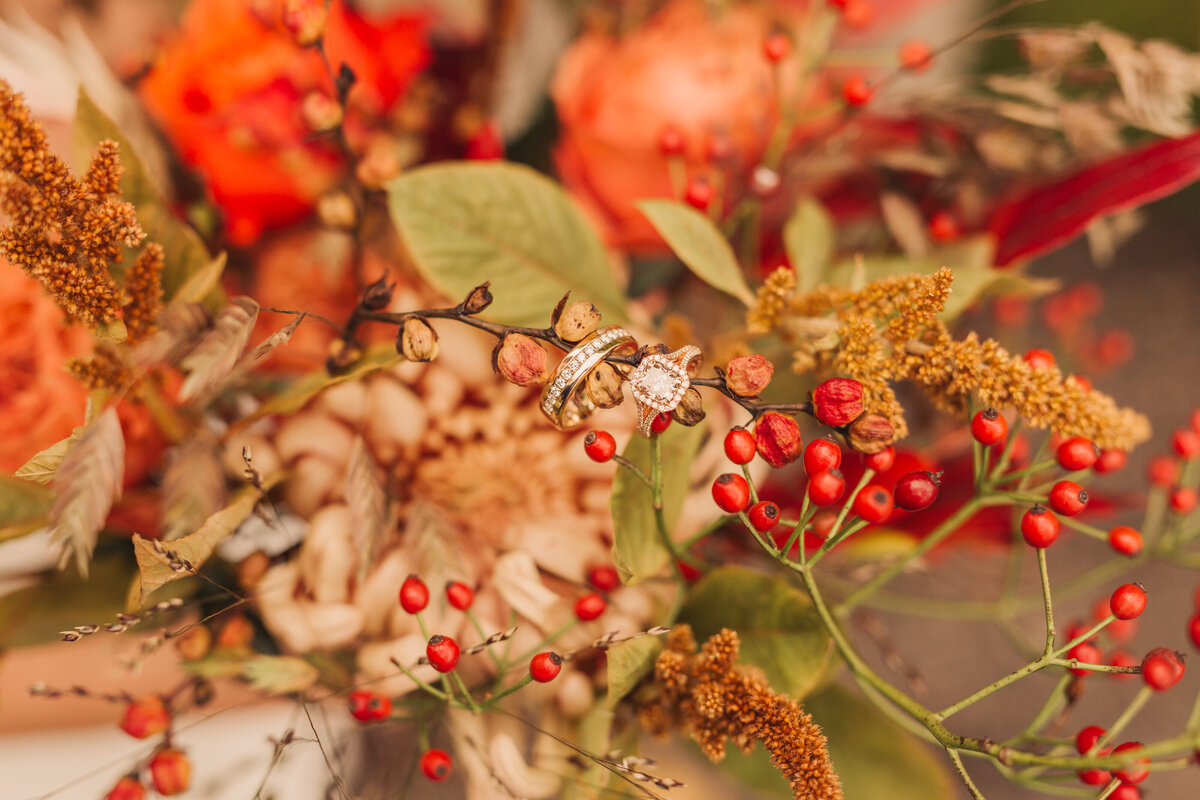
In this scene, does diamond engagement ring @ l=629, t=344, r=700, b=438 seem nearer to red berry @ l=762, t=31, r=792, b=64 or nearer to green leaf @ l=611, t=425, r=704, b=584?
green leaf @ l=611, t=425, r=704, b=584

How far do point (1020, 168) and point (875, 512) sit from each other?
243 millimetres

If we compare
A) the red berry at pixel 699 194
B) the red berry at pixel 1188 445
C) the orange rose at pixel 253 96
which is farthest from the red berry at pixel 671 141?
the red berry at pixel 1188 445

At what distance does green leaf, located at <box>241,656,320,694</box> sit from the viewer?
254 millimetres

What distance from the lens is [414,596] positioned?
0.77 ft

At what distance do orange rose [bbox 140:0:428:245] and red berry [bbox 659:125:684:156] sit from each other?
14cm

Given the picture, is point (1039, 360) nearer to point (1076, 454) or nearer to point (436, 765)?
point (1076, 454)

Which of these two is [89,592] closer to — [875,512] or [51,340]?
[51,340]

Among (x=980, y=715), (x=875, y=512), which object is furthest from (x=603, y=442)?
(x=980, y=715)

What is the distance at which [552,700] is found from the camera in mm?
283

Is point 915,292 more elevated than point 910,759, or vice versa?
point 915,292

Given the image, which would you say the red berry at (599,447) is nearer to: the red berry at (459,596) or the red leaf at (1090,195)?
the red berry at (459,596)

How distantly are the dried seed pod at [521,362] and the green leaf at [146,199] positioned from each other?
139mm

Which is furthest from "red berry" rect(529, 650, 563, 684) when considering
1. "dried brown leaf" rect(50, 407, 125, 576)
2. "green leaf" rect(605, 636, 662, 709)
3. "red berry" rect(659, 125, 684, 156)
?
"red berry" rect(659, 125, 684, 156)

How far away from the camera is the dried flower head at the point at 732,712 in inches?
8.3
